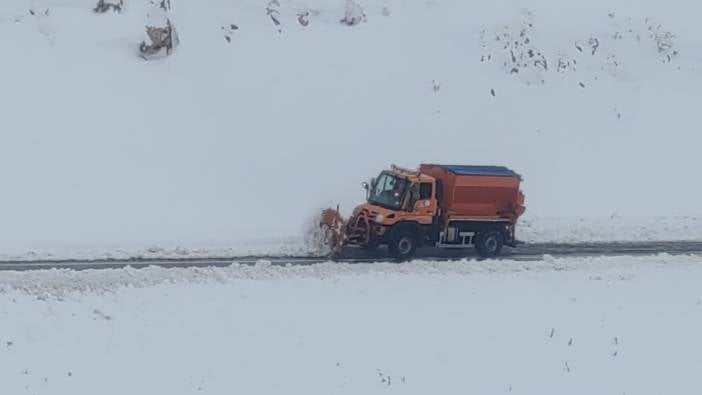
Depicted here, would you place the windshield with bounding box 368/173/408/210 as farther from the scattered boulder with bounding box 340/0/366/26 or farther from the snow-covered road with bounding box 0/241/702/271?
the scattered boulder with bounding box 340/0/366/26

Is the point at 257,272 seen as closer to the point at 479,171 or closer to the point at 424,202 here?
the point at 424,202

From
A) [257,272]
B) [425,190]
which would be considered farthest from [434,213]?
[257,272]

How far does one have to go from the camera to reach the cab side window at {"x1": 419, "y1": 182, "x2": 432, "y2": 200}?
1005 inches

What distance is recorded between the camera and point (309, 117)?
3356 centimetres

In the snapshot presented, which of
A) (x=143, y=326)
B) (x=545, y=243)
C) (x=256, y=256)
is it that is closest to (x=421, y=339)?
(x=143, y=326)

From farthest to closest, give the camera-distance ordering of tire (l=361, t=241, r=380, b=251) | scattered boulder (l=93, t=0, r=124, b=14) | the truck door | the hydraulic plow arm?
scattered boulder (l=93, t=0, r=124, b=14) → the truck door → tire (l=361, t=241, r=380, b=251) → the hydraulic plow arm

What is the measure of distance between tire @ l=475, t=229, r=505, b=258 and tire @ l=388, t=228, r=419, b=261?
1.80 meters

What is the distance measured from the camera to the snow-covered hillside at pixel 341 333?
54.6 feet

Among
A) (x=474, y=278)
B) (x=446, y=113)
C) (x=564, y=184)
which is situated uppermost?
(x=446, y=113)

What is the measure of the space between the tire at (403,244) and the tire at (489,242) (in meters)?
1.80

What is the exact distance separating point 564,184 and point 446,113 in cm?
453

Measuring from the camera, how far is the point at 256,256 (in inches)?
984

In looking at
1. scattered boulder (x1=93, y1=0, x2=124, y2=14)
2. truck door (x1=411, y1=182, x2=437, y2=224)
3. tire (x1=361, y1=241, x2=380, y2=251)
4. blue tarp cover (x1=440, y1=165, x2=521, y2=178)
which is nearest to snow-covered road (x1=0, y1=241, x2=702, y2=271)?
tire (x1=361, y1=241, x2=380, y2=251)

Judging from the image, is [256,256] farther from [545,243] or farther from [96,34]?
[96,34]
